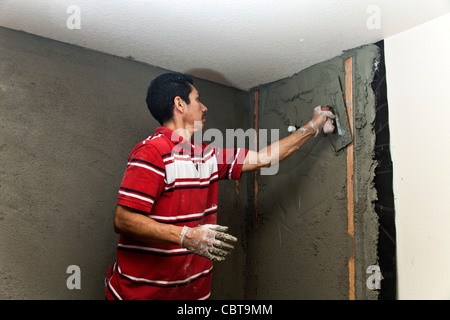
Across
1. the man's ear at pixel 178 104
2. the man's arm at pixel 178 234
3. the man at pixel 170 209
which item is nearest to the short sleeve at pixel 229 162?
the man at pixel 170 209

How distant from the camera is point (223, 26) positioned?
1.61m

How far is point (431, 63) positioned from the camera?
151 centimetres

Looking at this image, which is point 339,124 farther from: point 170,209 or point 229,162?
point 170,209

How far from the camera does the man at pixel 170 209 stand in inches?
47.1

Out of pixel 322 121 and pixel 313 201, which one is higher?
pixel 322 121

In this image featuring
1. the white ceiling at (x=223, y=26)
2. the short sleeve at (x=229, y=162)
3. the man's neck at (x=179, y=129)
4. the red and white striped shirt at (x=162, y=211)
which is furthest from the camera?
the short sleeve at (x=229, y=162)

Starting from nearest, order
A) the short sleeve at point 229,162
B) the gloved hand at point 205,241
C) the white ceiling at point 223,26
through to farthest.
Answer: the gloved hand at point 205,241 < the white ceiling at point 223,26 < the short sleeve at point 229,162

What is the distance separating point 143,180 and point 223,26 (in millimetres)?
905

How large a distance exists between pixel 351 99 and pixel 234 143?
0.95 metres

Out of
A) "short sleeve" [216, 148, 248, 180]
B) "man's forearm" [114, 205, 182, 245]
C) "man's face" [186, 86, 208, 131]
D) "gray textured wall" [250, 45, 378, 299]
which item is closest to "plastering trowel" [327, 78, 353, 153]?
"gray textured wall" [250, 45, 378, 299]

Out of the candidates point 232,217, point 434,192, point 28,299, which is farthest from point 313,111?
point 28,299

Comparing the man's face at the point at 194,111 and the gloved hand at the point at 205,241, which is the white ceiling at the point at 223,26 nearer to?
→ the man's face at the point at 194,111

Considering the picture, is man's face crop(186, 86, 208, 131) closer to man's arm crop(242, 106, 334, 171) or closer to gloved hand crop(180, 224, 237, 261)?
man's arm crop(242, 106, 334, 171)

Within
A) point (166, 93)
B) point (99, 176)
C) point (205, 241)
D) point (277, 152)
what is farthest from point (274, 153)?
point (99, 176)
